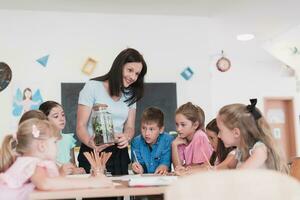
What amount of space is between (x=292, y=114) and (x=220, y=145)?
4.71m

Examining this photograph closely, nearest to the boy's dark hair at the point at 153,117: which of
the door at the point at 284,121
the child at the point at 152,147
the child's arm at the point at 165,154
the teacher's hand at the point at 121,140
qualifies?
the child at the point at 152,147

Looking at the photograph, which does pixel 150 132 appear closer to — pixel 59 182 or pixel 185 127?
pixel 185 127

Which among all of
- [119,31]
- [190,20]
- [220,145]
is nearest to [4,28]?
[119,31]

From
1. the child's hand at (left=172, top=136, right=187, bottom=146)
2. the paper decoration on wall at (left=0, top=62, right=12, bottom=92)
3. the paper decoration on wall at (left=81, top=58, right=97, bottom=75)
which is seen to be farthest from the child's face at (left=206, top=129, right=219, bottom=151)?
the paper decoration on wall at (left=0, top=62, right=12, bottom=92)

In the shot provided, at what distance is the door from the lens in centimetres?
654

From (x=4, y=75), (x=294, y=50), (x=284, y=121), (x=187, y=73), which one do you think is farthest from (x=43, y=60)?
(x=284, y=121)

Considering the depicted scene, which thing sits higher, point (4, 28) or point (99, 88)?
point (4, 28)

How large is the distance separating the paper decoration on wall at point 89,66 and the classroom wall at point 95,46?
0.04 meters

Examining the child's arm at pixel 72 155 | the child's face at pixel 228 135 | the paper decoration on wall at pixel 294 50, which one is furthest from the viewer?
the paper decoration on wall at pixel 294 50

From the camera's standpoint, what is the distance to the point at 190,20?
4102 millimetres

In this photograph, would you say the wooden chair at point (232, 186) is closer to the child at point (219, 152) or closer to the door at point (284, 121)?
the child at point (219, 152)

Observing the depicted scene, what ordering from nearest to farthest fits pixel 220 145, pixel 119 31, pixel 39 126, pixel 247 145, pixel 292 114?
pixel 39 126 < pixel 247 145 < pixel 220 145 < pixel 119 31 < pixel 292 114

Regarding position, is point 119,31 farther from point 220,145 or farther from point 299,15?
point 220,145

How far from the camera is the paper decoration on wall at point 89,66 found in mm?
3850
